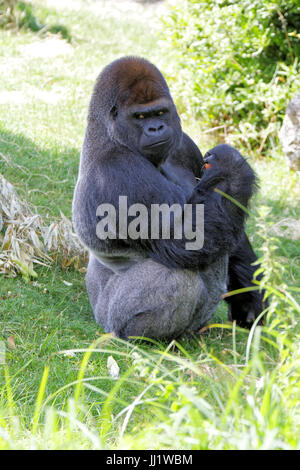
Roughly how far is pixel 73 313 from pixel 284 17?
386 centimetres

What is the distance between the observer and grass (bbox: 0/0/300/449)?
1.95m

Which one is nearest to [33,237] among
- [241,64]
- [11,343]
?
[11,343]

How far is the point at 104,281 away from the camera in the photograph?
11.5 feet

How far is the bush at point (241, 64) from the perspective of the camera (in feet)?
19.5

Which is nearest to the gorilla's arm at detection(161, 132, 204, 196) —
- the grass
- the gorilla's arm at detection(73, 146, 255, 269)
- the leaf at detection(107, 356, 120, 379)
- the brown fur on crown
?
the gorilla's arm at detection(73, 146, 255, 269)

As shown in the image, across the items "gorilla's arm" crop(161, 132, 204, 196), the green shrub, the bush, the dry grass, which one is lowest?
the dry grass

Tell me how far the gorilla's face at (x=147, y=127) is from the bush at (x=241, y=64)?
305 centimetres

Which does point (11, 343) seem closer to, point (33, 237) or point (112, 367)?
point (112, 367)

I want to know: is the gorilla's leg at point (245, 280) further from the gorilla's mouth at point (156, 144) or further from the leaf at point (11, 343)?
the leaf at point (11, 343)

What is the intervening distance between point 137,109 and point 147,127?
96 mm

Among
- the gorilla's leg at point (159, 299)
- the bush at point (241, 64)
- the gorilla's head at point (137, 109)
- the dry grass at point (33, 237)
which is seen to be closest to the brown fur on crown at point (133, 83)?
the gorilla's head at point (137, 109)

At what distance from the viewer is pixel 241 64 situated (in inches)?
245

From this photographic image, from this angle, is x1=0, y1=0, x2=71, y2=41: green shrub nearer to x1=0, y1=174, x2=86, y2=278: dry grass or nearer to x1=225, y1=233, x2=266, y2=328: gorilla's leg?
x1=0, y1=174, x2=86, y2=278: dry grass

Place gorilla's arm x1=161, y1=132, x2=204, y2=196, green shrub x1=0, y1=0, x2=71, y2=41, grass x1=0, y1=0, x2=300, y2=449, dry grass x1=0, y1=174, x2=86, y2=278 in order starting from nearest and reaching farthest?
1. grass x1=0, y1=0, x2=300, y2=449
2. gorilla's arm x1=161, y1=132, x2=204, y2=196
3. dry grass x1=0, y1=174, x2=86, y2=278
4. green shrub x1=0, y1=0, x2=71, y2=41
